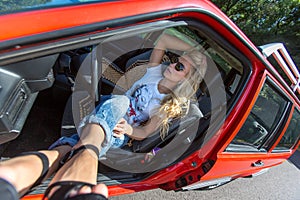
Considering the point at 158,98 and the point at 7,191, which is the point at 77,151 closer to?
the point at 7,191

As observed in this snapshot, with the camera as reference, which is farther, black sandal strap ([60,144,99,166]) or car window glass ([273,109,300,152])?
car window glass ([273,109,300,152])

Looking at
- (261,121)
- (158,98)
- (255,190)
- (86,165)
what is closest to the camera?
(86,165)

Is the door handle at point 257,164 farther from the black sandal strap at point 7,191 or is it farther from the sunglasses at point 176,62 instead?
the black sandal strap at point 7,191

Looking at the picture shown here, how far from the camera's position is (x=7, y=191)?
723 mm

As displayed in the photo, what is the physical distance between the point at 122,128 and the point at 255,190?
210 centimetres

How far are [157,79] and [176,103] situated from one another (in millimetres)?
248

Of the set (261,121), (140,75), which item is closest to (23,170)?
(140,75)

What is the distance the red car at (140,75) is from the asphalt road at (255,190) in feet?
1.45

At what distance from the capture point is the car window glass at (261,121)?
63.4 inches

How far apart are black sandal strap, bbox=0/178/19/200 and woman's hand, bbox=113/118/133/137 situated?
0.75 metres

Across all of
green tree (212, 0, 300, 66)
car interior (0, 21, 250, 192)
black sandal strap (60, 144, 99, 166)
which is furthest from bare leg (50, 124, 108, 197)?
green tree (212, 0, 300, 66)

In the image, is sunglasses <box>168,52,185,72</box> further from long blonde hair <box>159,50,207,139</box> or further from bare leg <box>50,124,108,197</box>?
bare leg <box>50,124,108,197</box>

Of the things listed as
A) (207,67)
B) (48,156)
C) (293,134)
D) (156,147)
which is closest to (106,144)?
(48,156)

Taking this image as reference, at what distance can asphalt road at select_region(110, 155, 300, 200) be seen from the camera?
2160 mm
